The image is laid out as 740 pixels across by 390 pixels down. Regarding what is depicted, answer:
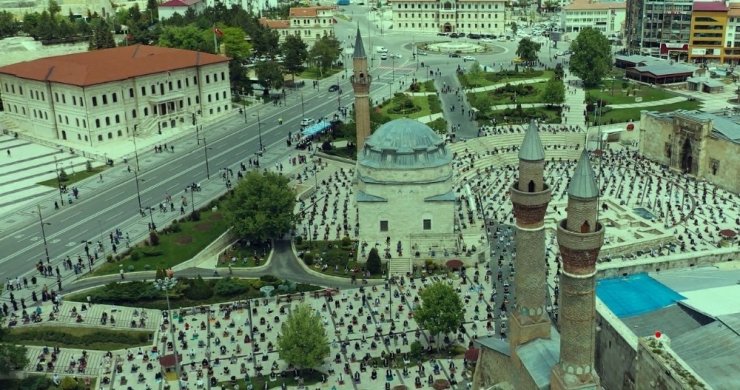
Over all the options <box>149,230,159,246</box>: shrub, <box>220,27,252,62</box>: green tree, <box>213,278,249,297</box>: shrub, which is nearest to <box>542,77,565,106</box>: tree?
<box>220,27,252,62</box>: green tree

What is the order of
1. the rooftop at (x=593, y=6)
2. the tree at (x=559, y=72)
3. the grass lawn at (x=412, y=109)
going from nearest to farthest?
1. the grass lawn at (x=412, y=109)
2. the tree at (x=559, y=72)
3. the rooftop at (x=593, y=6)

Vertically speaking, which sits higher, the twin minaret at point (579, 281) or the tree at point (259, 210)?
the twin minaret at point (579, 281)

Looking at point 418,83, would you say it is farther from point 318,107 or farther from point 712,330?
Answer: point 712,330

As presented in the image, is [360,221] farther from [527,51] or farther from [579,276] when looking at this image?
[527,51]

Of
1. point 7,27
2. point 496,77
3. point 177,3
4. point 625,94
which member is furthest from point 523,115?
point 7,27

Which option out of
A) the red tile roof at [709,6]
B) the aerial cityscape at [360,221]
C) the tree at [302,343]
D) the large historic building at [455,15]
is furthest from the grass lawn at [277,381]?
the large historic building at [455,15]

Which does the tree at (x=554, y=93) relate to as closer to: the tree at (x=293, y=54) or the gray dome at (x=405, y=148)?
the tree at (x=293, y=54)
